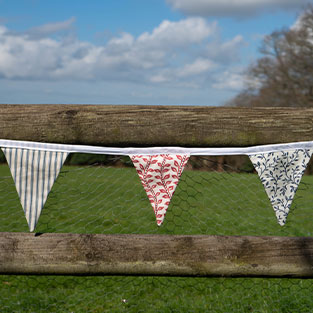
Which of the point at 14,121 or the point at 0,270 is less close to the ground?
the point at 14,121

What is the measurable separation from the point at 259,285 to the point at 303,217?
3.47 metres

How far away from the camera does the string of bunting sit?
1.99m

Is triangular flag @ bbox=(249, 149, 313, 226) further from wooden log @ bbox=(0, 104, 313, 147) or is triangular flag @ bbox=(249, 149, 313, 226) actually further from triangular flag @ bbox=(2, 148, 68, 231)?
triangular flag @ bbox=(2, 148, 68, 231)

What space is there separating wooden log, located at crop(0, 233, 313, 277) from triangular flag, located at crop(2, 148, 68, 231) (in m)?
0.16

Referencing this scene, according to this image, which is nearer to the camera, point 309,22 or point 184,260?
point 184,260

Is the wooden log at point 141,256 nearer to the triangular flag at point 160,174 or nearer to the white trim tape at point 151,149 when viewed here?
the triangular flag at point 160,174

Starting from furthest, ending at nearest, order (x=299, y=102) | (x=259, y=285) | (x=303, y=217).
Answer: (x=299, y=102) → (x=303, y=217) → (x=259, y=285)

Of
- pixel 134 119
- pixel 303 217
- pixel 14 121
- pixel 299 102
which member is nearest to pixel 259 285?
pixel 134 119

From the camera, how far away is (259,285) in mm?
3725

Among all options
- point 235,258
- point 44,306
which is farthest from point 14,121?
point 44,306

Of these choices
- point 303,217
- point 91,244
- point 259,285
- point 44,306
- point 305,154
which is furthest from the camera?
point 303,217

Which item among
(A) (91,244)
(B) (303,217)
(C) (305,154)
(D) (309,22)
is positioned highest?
(D) (309,22)

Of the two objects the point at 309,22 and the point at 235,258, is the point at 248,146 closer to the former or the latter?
the point at 235,258

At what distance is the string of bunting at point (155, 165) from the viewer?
1.99 m
